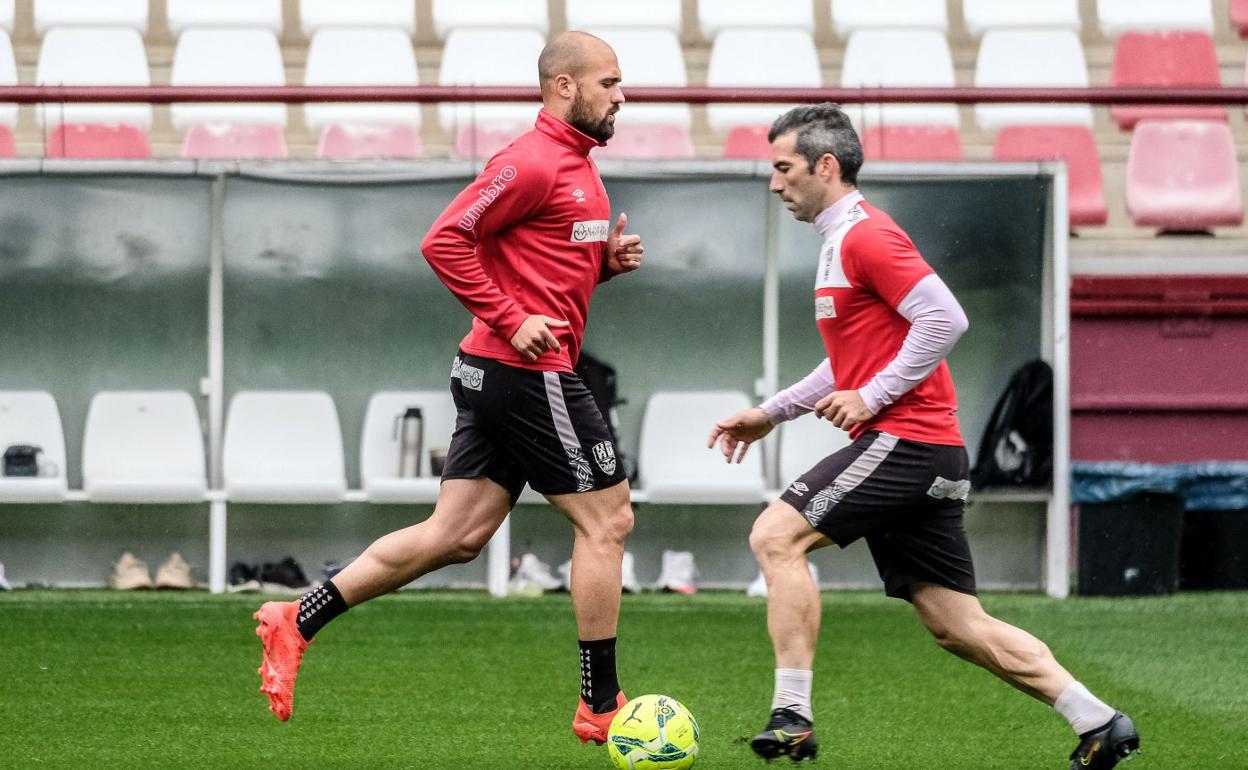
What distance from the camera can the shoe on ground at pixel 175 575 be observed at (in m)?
10.7

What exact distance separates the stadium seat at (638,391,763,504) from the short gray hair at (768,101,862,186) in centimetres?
557

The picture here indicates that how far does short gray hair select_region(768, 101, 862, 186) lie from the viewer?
5262 millimetres

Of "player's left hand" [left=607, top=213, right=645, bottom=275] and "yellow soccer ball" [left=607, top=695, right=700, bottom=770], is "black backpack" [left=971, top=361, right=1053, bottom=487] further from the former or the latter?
"yellow soccer ball" [left=607, top=695, right=700, bottom=770]

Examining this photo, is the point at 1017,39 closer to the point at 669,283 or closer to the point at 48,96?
the point at 669,283

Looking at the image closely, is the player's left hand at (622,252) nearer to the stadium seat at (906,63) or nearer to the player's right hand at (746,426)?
the player's right hand at (746,426)

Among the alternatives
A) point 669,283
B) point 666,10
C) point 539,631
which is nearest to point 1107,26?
point 666,10

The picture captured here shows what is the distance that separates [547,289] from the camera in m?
5.45

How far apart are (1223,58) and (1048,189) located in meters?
4.26

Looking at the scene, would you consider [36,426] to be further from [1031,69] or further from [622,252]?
[1031,69]

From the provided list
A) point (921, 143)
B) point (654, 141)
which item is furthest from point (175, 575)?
point (921, 143)

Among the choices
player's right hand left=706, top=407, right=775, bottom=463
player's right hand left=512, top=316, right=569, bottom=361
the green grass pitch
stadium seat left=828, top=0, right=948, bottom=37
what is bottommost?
→ the green grass pitch

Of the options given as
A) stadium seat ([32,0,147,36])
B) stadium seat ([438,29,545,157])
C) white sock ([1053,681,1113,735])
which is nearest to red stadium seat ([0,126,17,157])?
stadium seat ([32,0,147,36])

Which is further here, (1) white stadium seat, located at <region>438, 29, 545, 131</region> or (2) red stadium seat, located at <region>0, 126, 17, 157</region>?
(1) white stadium seat, located at <region>438, 29, 545, 131</region>

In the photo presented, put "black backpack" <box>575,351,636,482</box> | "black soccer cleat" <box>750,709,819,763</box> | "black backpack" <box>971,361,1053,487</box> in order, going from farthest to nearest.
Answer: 1. "black backpack" <box>575,351,636,482</box>
2. "black backpack" <box>971,361,1053,487</box>
3. "black soccer cleat" <box>750,709,819,763</box>
